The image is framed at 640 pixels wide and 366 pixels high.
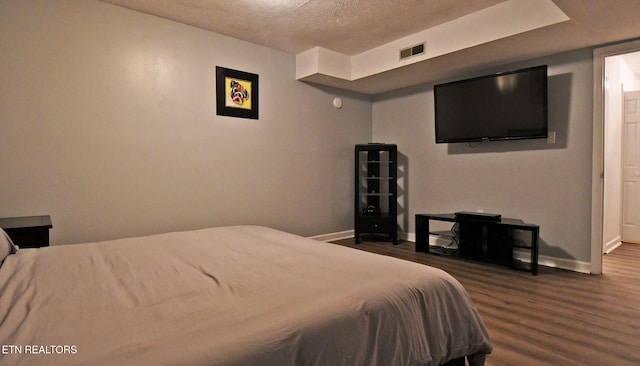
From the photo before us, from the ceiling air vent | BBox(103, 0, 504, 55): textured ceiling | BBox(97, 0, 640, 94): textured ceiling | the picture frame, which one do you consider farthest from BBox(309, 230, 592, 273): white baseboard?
BBox(103, 0, 504, 55): textured ceiling

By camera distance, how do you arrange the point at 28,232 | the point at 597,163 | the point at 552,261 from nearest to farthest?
the point at 28,232, the point at 597,163, the point at 552,261

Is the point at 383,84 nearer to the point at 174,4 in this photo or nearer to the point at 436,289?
the point at 174,4

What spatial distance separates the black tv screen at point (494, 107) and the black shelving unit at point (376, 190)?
2.85 ft

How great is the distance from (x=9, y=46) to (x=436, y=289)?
→ 11.6 feet

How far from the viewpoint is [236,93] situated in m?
3.92

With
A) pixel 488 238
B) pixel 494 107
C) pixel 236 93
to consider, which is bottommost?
pixel 488 238

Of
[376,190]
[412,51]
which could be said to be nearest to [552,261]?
[376,190]

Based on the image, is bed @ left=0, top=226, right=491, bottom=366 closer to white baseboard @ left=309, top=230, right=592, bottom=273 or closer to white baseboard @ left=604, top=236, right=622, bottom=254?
white baseboard @ left=309, top=230, right=592, bottom=273

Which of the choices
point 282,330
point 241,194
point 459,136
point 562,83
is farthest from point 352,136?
point 282,330

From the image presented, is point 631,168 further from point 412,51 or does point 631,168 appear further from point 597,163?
point 412,51

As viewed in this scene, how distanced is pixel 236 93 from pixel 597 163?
151 inches

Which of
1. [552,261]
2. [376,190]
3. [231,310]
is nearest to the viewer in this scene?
[231,310]

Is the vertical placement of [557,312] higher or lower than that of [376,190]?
lower

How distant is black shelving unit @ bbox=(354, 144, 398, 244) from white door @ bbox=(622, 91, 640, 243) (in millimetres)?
3272
